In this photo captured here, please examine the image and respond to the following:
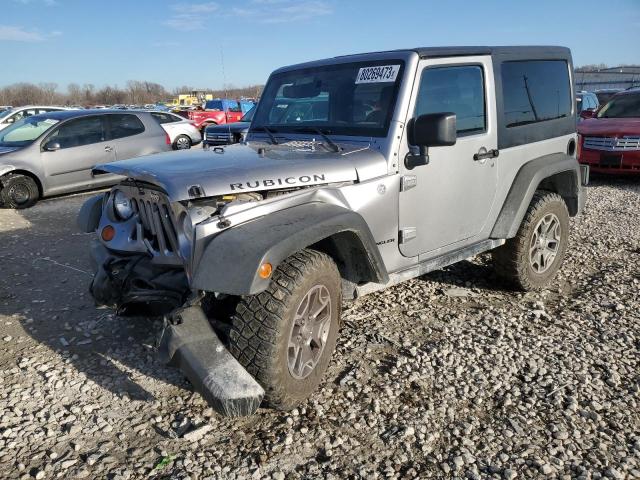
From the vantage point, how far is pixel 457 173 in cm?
373

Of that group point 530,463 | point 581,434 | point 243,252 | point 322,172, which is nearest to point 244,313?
point 243,252

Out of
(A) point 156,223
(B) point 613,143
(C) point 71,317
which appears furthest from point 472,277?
(B) point 613,143

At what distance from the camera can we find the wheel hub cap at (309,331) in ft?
9.30

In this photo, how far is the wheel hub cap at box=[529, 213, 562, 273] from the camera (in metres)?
4.56

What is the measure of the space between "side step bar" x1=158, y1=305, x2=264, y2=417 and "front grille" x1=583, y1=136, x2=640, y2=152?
366 inches

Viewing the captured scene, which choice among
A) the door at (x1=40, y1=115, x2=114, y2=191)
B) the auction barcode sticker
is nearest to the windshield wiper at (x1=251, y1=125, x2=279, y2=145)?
the auction barcode sticker

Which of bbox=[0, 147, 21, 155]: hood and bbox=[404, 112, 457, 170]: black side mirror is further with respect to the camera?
bbox=[0, 147, 21, 155]: hood

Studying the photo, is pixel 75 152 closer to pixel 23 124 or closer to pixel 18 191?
pixel 18 191

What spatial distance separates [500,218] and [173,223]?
2.67 metres

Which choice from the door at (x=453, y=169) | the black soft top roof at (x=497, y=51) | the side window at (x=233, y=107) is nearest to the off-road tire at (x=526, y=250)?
the door at (x=453, y=169)

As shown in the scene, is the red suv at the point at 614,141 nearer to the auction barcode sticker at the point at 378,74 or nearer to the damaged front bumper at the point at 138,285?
the auction barcode sticker at the point at 378,74

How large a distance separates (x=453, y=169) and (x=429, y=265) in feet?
2.32

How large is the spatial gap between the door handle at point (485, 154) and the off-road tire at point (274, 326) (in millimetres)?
1716

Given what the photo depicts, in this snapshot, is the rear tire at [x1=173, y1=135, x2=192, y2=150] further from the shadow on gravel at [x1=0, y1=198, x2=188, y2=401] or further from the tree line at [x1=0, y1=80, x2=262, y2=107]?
the tree line at [x1=0, y1=80, x2=262, y2=107]
